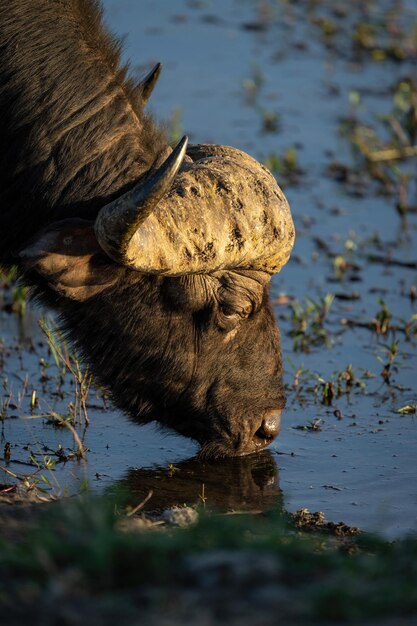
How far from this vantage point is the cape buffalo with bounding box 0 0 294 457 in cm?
504

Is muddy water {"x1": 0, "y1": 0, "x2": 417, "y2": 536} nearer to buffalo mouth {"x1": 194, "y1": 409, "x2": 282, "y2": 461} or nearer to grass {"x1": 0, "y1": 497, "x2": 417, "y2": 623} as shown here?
buffalo mouth {"x1": 194, "y1": 409, "x2": 282, "y2": 461}

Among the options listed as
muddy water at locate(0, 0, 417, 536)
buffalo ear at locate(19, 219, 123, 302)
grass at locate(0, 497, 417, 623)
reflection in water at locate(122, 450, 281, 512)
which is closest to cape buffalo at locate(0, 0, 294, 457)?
buffalo ear at locate(19, 219, 123, 302)

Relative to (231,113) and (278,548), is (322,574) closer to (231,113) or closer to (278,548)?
(278,548)

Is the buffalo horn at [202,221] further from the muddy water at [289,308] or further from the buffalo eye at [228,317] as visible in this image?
the muddy water at [289,308]

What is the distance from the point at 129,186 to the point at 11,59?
30.2 inches

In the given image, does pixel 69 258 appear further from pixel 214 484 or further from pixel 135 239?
pixel 214 484

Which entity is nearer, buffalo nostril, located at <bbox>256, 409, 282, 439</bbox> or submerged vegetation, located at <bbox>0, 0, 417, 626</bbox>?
submerged vegetation, located at <bbox>0, 0, 417, 626</bbox>

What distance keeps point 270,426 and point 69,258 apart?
126 centimetres

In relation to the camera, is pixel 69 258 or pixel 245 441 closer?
pixel 69 258

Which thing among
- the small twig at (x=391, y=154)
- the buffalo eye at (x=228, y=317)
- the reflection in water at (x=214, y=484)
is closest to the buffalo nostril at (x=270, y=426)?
the reflection in water at (x=214, y=484)

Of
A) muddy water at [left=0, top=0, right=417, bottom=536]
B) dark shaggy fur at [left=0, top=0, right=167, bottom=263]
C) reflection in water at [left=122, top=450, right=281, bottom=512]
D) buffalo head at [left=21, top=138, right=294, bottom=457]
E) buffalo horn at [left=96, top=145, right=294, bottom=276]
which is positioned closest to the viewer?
buffalo horn at [left=96, top=145, right=294, bottom=276]

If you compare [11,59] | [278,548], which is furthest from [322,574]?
[11,59]

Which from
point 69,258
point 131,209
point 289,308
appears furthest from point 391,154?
point 131,209

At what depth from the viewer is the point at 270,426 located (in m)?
5.71
